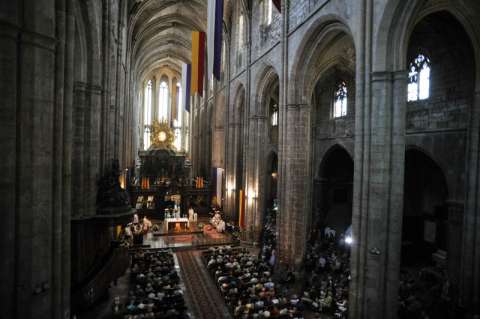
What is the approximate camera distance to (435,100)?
12.6m

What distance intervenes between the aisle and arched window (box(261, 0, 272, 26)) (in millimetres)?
14808

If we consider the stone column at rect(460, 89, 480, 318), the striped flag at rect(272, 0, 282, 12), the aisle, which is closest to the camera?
the stone column at rect(460, 89, 480, 318)

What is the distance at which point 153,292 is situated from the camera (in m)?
11.0

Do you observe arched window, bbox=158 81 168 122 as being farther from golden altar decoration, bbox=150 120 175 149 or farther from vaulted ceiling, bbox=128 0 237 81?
golden altar decoration, bbox=150 120 175 149

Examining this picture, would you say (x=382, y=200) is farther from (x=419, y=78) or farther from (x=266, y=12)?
(x=266, y=12)

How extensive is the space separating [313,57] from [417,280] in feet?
37.0

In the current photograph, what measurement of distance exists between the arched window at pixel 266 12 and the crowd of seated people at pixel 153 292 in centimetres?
1501

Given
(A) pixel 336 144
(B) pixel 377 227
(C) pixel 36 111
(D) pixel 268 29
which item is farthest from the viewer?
(A) pixel 336 144

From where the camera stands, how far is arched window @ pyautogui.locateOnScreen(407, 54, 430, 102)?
1320 centimetres

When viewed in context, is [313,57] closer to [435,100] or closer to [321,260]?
[435,100]

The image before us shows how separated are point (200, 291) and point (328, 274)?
6.23 meters

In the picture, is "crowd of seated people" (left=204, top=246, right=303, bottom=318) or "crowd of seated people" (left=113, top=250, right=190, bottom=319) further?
"crowd of seated people" (left=204, top=246, right=303, bottom=318)

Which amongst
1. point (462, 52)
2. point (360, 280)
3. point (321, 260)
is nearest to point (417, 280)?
point (321, 260)

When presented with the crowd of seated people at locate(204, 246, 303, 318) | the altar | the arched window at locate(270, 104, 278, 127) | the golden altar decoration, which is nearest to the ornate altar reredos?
the golden altar decoration
